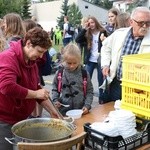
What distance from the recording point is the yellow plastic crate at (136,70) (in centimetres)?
225

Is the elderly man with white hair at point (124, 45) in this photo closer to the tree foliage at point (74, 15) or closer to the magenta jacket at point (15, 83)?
the magenta jacket at point (15, 83)

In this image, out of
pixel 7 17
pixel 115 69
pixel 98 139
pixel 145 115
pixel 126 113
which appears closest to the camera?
pixel 98 139

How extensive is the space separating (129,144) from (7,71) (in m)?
0.89

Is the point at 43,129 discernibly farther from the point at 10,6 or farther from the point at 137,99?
the point at 10,6

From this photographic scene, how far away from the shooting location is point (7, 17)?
3.98 meters

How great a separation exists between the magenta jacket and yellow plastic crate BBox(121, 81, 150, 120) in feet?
2.23

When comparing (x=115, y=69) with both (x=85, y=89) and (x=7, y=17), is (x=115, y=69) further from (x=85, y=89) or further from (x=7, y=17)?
(x=7, y=17)

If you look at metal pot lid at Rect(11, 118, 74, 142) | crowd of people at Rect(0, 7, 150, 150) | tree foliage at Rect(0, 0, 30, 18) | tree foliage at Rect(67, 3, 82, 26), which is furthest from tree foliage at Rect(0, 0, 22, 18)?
metal pot lid at Rect(11, 118, 74, 142)

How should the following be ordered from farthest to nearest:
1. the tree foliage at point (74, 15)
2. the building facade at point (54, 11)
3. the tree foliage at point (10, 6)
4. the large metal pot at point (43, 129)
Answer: the building facade at point (54, 11)
the tree foliage at point (10, 6)
the tree foliage at point (74, 15)
the large metal pot at point (43, 129)

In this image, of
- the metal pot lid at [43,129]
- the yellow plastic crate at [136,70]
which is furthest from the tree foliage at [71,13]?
the metal pot lid at [43,129]

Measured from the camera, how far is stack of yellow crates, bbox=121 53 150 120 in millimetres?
2254

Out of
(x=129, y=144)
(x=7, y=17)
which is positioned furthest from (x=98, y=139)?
(x=7, y=17)

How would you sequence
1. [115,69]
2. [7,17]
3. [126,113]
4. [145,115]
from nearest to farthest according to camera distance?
[126,113]
[145,115]
[115,69]
[7,17]

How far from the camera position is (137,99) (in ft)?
7.65
